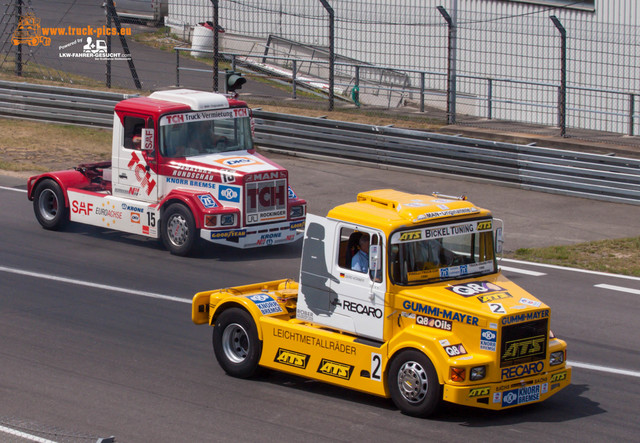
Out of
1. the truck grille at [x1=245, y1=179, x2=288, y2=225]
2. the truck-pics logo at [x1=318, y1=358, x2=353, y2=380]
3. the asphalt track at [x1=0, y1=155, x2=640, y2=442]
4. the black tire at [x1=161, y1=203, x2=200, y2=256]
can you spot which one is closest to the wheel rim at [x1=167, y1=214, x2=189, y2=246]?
the black tire at [x1=161, y1=203, x2=200, y2=256]

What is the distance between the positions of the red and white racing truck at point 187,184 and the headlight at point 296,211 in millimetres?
16

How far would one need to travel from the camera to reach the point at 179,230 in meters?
15.5

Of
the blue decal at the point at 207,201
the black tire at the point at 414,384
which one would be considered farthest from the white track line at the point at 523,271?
the black tire at the point at 414,384

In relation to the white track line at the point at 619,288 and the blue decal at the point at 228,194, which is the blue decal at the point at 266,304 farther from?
the white track line at the point at 619,288

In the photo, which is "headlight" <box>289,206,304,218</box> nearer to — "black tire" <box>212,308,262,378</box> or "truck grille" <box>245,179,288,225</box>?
"truck grille" <box>245,179,288,225</box>

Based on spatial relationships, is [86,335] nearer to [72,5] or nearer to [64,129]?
[64,129]

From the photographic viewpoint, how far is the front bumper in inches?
→ 328

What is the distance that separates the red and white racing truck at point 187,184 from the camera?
1536 cm

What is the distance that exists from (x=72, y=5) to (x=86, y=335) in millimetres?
34422

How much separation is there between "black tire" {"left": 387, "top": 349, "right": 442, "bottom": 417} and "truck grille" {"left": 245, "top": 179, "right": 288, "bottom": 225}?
699cm

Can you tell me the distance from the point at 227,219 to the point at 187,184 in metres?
1.03

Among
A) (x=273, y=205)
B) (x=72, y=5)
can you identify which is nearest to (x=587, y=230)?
(x=273, y=205)

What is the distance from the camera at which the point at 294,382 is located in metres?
9.97

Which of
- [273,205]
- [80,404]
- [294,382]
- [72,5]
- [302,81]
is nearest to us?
[80,404]
